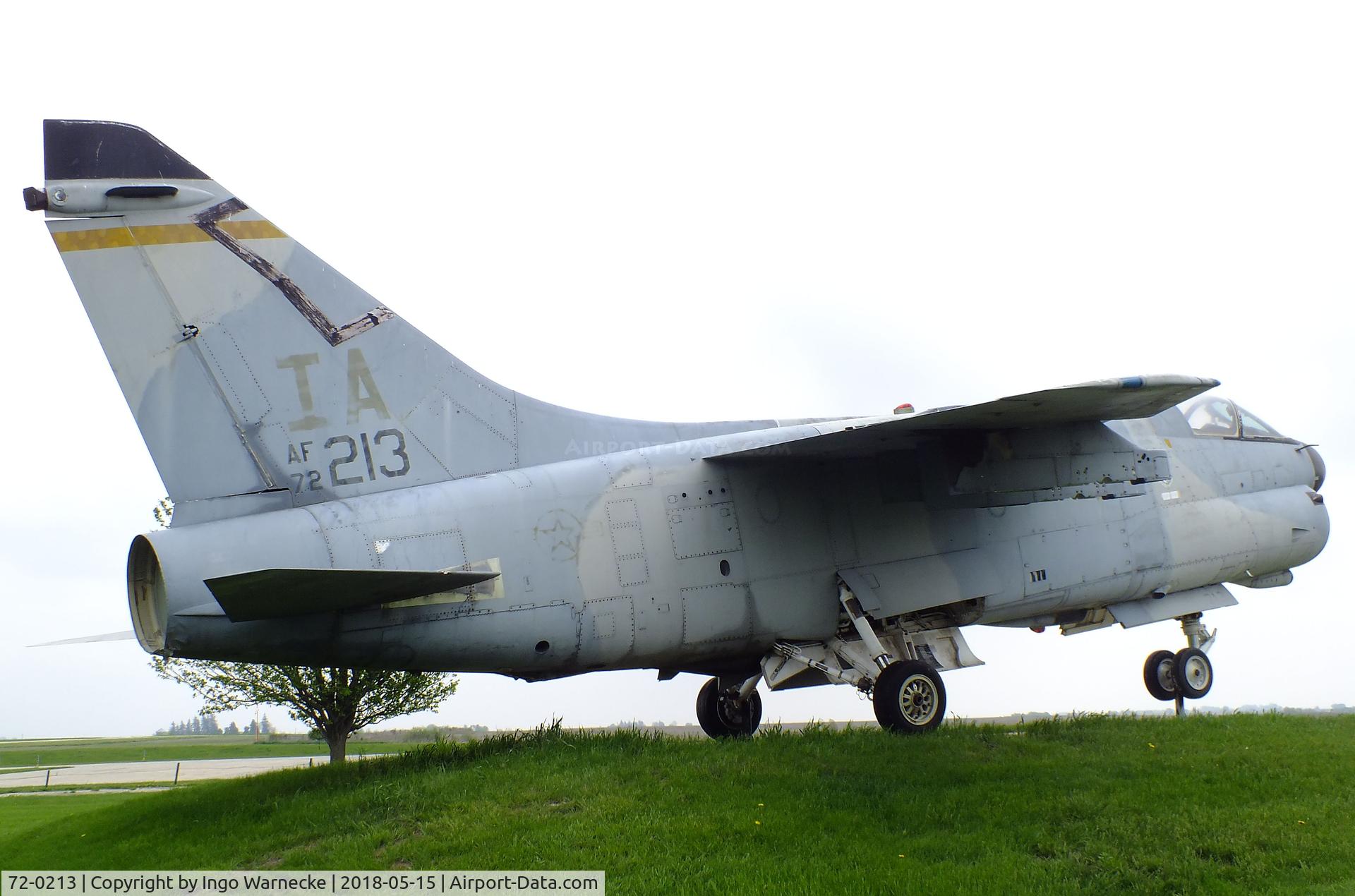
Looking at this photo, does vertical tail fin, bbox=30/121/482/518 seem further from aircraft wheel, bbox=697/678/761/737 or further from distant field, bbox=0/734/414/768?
distant field, bbox=0/734/414/768

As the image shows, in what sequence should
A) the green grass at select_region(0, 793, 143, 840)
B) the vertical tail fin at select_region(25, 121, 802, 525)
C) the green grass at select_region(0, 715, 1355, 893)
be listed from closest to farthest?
1. the green grass at select_region(0, 715, 1355, 893)
2. the vertical tail fin at select_region(25, 121, 802, 525)
3. the green grass at select_region(0, 793, 143, 840)

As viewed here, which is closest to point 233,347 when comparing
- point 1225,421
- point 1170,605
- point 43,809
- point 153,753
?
point 1170,605

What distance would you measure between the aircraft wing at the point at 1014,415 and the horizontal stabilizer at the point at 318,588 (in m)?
3.41

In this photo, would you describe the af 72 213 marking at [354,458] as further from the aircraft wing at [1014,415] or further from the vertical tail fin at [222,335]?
the aircraft wing at [1014,415]

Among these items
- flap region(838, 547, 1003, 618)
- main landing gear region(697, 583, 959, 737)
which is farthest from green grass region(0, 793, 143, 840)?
flap region(838, 547, 1003, 618)

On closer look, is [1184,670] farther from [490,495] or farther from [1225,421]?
[490,495]

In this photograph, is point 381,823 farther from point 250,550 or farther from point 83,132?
point 83,132

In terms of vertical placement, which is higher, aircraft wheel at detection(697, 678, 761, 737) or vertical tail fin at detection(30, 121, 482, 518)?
vertical tail fin at detection(30, 121, 482, 518)

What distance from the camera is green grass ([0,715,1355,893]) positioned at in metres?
6.71

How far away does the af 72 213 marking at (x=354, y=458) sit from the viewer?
8.53 meters

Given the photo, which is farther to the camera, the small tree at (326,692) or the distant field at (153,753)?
the distant field at (153,753)

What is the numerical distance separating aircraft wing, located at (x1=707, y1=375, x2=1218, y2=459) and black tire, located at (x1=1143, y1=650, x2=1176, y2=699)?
545 centimetres

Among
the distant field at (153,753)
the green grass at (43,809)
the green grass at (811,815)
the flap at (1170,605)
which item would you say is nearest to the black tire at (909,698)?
the green grass at (811,815)

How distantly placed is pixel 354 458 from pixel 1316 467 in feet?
44.3
